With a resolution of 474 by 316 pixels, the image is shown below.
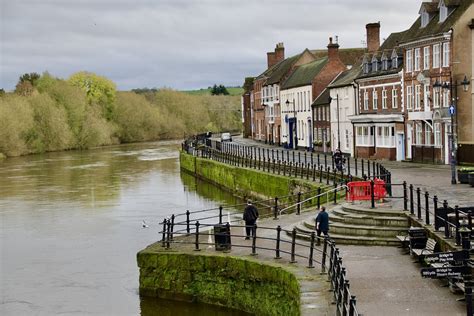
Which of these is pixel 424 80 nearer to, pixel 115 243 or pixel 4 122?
pixel 115 243

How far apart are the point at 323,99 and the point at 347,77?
4.98 m

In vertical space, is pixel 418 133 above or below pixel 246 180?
above

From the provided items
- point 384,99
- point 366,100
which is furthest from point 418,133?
point 366,100

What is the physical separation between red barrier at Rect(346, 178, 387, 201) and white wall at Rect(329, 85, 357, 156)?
33648mm

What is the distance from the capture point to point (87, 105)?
443 ft

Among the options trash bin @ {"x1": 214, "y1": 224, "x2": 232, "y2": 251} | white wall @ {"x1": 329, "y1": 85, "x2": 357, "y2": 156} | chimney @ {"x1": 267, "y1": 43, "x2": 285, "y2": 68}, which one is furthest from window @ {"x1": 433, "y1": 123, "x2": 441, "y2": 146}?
chimney @ {"x1": 267, "y1": 43, "x2": 285, "y2": 68}

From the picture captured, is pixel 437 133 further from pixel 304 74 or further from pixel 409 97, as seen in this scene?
pixel 304 74

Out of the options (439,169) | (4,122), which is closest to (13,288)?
(439,169)

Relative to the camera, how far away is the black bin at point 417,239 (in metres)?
20.8

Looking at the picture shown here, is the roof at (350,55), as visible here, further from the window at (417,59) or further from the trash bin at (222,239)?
the trash bin at (222,239)

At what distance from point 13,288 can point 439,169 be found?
25.4m

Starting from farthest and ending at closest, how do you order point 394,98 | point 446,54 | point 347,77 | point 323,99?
point 323,99
point 347,77
point 394,98
point 446,54

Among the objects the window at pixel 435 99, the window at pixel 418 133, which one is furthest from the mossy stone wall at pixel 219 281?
the window at pixel 418 133

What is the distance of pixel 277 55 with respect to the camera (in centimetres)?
10462
